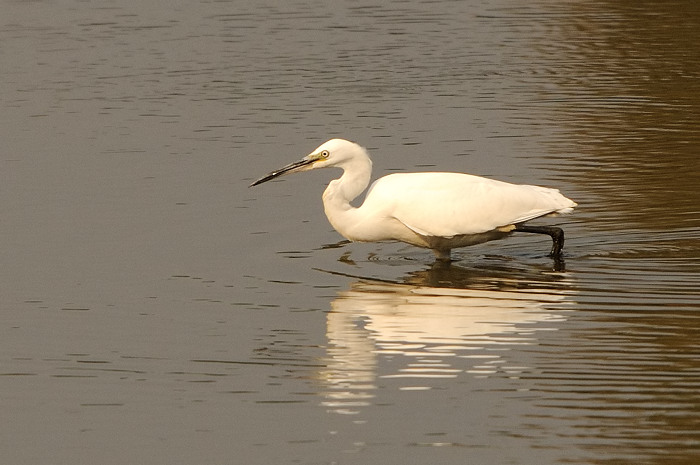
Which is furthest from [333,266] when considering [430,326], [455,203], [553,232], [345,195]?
[430,326]

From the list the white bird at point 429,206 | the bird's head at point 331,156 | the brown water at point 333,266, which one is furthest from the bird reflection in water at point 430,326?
the bird's head at point 331,156

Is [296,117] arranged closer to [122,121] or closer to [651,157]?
[122,121]

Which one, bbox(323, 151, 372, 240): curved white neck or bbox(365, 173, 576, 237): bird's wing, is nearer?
bbox(365, 173, 576, 237): bird's wing

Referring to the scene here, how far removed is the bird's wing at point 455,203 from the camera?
442 inches

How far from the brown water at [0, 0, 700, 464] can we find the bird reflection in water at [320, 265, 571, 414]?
31 millimetres

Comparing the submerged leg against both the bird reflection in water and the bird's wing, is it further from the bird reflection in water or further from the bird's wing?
the bird reflection in water

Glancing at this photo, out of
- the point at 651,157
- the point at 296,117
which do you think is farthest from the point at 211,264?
the point at 296,117

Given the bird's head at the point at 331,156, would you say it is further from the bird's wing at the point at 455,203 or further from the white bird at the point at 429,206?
the bird's wing at the point at 455,203

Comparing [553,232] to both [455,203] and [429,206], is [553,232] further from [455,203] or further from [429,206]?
[429,206]

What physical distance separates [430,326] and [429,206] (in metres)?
1.84

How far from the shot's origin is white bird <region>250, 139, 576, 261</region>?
36.9 ft

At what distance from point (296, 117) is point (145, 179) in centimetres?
364

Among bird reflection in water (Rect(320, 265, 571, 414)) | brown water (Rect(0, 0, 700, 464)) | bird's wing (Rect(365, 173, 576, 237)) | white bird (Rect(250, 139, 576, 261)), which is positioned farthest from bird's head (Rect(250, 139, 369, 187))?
bird reflection in water (Rect(320, 265, 571, 414))

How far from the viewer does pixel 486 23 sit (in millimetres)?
25219
